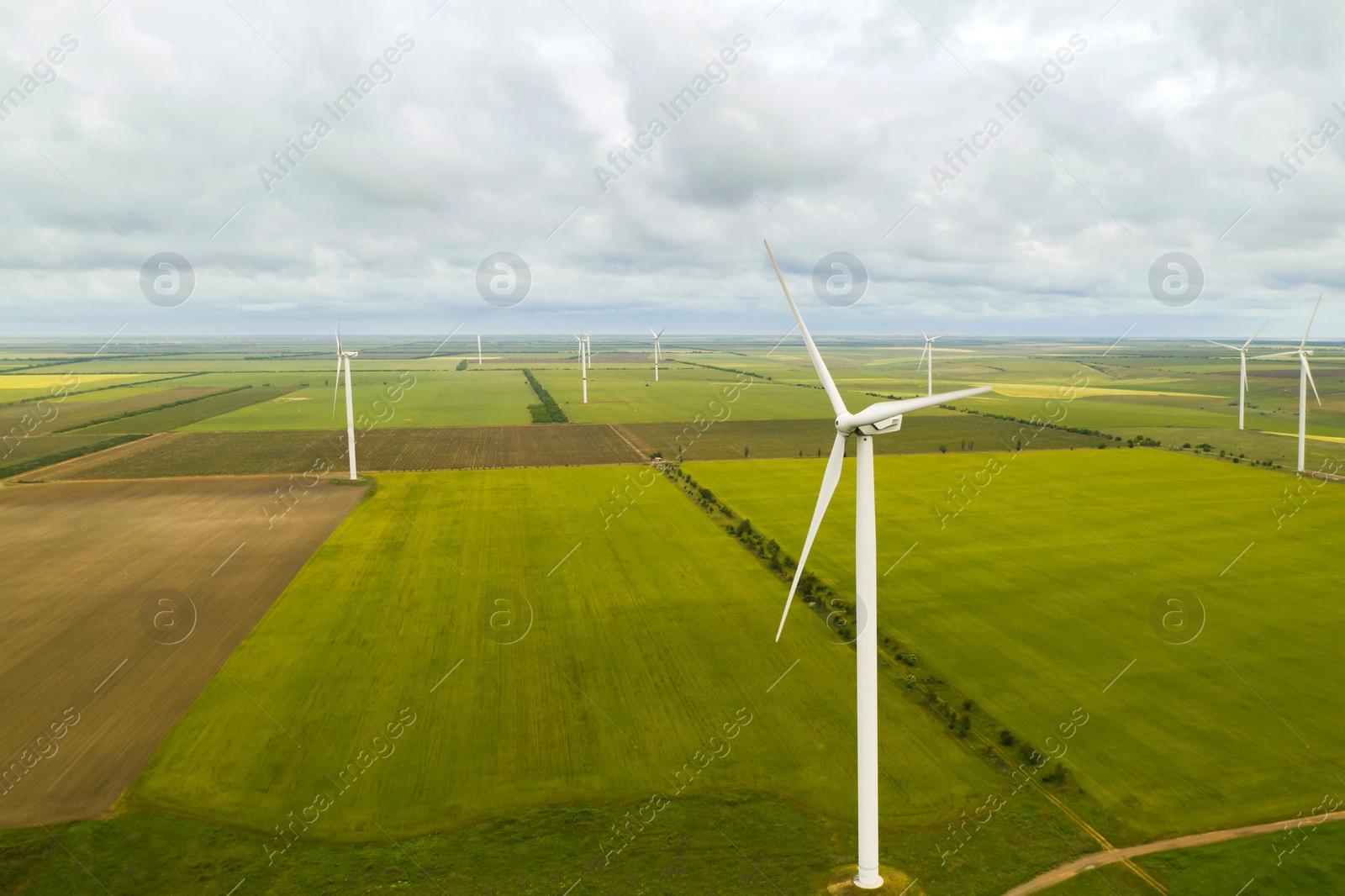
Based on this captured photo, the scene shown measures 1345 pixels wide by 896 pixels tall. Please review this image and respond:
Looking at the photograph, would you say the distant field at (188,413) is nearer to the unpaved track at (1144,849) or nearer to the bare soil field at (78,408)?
the bare soil field at (78,408)

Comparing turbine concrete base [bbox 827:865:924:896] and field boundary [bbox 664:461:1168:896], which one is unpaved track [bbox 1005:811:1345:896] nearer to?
field boundary [bbox 664:461:1168:896]

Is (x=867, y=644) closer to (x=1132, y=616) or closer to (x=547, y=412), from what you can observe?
(x=1132, y=616)

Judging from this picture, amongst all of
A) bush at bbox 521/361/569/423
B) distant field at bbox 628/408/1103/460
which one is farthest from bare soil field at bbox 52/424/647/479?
bush at bbox 521/361/569/423

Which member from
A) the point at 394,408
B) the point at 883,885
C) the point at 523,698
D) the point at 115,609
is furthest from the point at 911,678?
the point at 394,408

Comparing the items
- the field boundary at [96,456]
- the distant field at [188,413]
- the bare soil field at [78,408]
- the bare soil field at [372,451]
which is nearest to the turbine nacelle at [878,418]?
the bare soil field at [372,451]

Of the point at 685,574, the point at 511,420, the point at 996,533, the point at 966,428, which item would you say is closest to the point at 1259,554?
the point at 996,533
